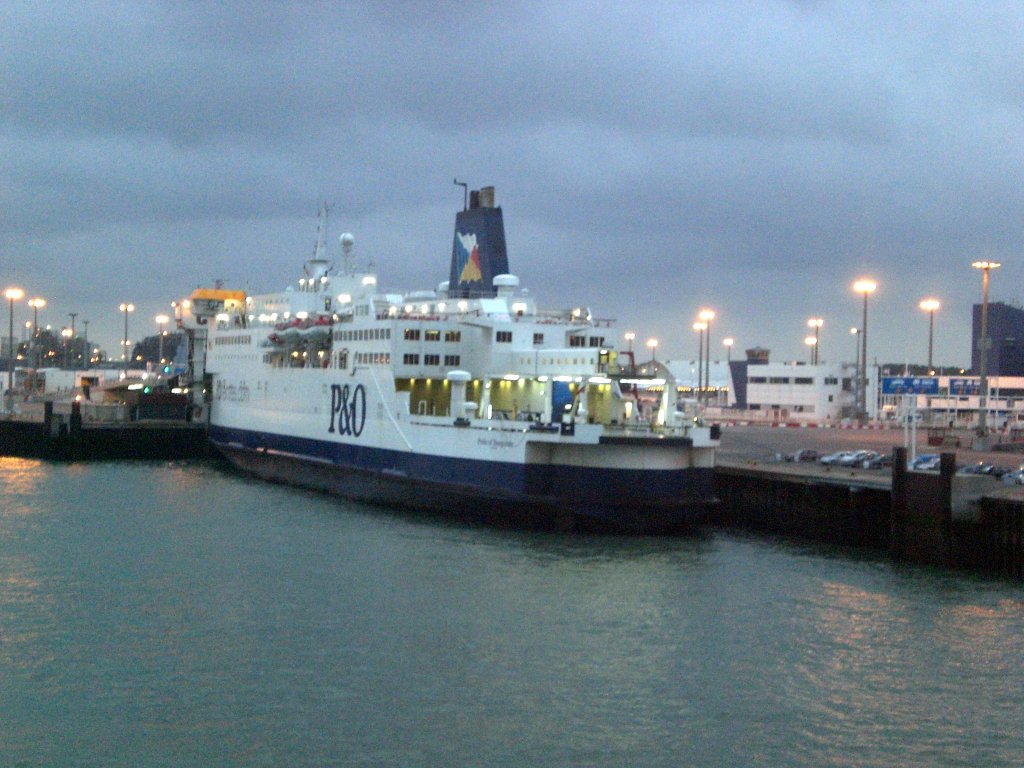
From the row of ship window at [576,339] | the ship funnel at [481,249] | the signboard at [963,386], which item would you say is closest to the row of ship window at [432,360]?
the row of ship window at [576,339]

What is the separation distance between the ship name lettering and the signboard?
45.1 metres

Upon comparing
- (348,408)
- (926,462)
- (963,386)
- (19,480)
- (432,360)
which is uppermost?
(963,386)

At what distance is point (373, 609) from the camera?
73.2 feet

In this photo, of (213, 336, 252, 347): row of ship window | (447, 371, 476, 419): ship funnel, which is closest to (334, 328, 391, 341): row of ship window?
(447, 371, 476, 419): ship funnel

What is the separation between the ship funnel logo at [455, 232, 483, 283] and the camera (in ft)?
142

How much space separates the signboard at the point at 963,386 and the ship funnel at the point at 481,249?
1579 inches

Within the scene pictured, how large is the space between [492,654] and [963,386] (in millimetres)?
60956

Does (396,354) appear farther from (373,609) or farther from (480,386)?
(373,609)

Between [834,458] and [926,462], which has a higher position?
[926,462]

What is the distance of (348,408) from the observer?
132 feet

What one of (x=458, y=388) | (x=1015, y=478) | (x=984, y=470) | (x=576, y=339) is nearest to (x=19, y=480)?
(x=458, y=388)

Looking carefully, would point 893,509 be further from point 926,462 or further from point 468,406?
point 468,406

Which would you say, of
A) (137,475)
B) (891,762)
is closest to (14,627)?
(891,762)

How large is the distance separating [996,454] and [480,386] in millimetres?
19656
